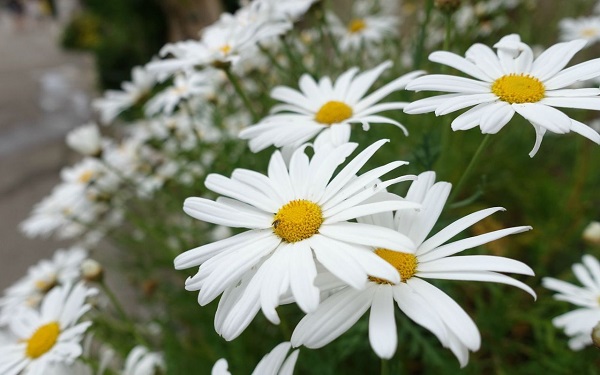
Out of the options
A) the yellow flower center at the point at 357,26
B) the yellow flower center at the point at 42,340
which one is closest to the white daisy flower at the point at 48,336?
the yellow flower center at the point at 42,340

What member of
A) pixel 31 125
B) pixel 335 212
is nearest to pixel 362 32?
pixel 335 212

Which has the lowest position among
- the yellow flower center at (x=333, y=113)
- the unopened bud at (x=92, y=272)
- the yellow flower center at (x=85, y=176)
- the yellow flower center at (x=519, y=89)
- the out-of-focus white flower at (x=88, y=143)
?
the yellow flower center at (x=519, y=89)

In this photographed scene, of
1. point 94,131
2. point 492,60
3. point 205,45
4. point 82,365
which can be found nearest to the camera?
point 492,60

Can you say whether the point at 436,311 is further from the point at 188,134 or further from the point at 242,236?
the point at 188,134

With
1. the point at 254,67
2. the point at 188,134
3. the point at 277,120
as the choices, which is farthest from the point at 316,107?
the point at 188,134

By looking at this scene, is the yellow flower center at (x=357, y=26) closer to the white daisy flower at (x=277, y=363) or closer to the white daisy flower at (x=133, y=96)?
the white daisy flower at (x=133, y=96)

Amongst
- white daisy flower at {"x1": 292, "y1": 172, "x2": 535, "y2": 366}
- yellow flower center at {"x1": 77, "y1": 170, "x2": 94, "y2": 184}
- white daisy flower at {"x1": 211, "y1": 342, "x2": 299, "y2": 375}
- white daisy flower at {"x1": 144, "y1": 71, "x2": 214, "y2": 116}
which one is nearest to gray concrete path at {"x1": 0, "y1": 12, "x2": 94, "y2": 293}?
yellow flower center at {"x1": 77, "y1": 170, "x2": 94, "y2": 184}
